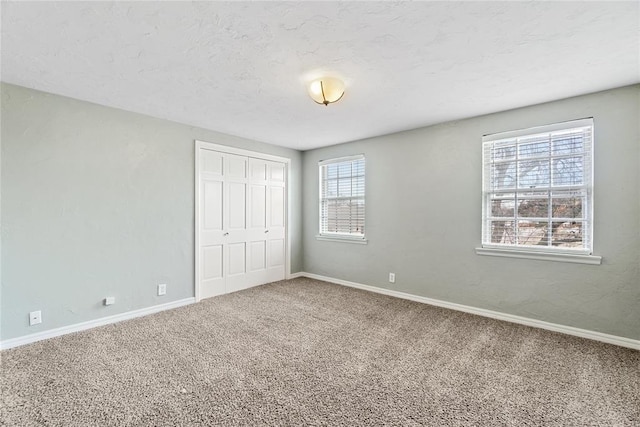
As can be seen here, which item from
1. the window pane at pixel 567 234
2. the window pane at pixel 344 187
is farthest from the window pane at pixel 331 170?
the window pane at pixel 567 234

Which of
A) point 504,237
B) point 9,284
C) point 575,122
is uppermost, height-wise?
point 575,122

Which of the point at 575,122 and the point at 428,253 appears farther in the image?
the point at 428,253

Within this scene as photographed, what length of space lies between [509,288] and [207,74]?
376cm

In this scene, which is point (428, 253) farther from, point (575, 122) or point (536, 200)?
point (575, 122)

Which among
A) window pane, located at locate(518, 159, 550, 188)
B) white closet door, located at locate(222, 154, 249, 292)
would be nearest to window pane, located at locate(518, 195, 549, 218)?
window pane, located at locate(518, 159, 550, 188)

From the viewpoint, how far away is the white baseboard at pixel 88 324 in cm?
265

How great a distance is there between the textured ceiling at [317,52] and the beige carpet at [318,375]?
2355mm

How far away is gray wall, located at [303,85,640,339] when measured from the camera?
268 cm

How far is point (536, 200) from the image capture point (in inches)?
124

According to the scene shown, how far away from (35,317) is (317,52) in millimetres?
3457

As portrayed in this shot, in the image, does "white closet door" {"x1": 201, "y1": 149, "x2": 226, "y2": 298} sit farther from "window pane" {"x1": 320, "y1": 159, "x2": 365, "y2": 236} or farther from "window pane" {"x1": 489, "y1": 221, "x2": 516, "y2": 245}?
"window pane" {"x1": 489, "y1": 221, "x2": 516, "y2": 245}

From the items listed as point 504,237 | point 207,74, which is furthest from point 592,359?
point 207,74

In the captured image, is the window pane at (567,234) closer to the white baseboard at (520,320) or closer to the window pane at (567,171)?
the window pane at (567,171)

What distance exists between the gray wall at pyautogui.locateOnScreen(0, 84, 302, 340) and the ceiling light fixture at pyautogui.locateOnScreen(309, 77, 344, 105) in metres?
2.15
